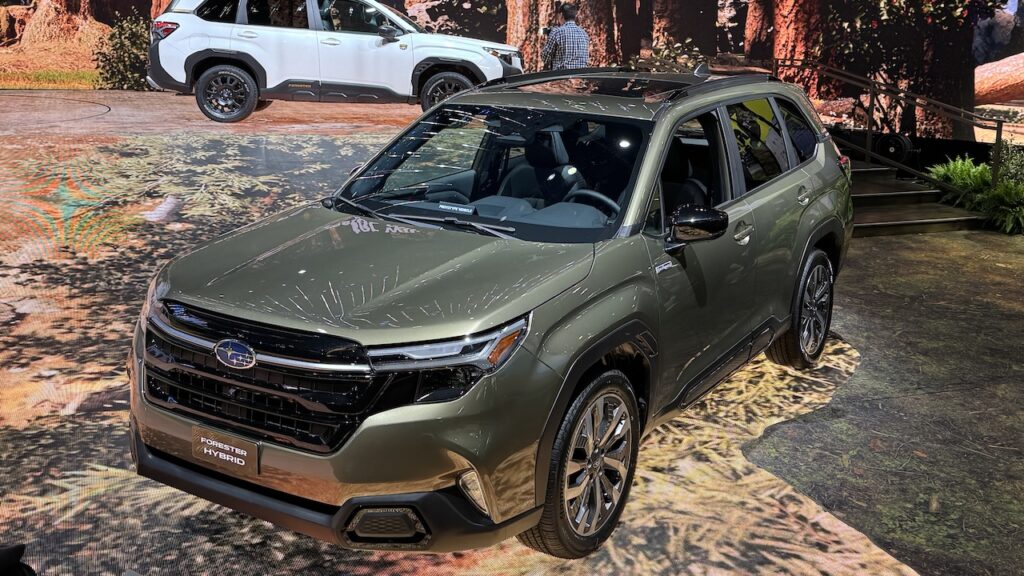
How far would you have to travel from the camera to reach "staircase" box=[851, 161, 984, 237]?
10.4m

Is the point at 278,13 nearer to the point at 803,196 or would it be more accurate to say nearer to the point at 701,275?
the point at 803,196

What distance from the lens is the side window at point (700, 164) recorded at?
4.48 metres

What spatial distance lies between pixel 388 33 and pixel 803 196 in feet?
24.2

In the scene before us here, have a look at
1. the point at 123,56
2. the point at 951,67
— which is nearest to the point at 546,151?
the point at 123,56

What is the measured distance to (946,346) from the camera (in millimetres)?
6535

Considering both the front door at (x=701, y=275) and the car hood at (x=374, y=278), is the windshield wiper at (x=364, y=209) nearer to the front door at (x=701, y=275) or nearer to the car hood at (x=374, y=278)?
the car hood at (x=374, y=278)

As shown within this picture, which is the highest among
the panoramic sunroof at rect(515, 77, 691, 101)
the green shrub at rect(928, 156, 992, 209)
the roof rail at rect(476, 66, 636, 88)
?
the roof rail at rect(476, 66, 636, 88)

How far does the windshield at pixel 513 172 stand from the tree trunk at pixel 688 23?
37.0 feet

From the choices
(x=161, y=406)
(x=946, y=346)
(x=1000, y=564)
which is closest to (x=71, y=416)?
(x=161, y=406)

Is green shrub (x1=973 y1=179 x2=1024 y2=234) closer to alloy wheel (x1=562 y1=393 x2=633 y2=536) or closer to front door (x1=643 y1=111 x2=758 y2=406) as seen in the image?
front door (x1=643 y1=111 x2=758 y2=406)

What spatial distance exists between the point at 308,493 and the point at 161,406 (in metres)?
0.68

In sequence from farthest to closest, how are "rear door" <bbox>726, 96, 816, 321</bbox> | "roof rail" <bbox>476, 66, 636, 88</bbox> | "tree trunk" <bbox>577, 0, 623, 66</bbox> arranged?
"tree trunk" <bbox>577, 0, 623, 66</bbox>, "roof rail" <bbox>476, 66, 636, 88</bbox>, "rear door" <bbox>726, 96, 816, 321</bbox>

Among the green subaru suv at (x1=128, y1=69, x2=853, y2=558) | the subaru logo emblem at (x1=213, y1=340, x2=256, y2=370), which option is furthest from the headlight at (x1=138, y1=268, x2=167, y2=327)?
the subaru logo emblem at (x1=213, y1=340, x2=256, y2=370)

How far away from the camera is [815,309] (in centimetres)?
584
